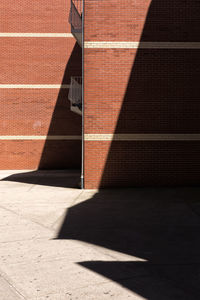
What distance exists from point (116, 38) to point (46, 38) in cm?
915

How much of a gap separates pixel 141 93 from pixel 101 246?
851 centimetres

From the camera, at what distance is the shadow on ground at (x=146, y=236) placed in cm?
518

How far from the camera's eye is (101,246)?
7035 mm

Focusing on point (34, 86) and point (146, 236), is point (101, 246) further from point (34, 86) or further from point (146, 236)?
point (34, 86)

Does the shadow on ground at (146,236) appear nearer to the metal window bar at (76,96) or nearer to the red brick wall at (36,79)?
the metal window bar at (76,96)

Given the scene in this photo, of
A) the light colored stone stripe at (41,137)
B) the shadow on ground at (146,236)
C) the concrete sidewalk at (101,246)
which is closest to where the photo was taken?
the concrete sidewalk at (101,246)

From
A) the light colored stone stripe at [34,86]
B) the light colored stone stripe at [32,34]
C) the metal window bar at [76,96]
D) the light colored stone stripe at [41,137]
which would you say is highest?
the light colored stone stripe at [32,34]

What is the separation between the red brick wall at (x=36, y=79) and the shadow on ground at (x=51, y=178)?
4.94 feet

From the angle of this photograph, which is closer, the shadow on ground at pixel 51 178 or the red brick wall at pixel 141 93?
the red brick wall at pixel 141 93

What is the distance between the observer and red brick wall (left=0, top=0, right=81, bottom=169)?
22.5 metres

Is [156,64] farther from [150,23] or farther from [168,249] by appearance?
[168,249]

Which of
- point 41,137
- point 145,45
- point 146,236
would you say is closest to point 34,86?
point 41,137

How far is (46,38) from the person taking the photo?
22672 millimetres

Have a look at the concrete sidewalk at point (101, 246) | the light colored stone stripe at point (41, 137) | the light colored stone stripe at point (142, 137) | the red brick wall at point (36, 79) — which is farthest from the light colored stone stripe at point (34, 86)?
the concrete sidewalk at point (101, 246)
